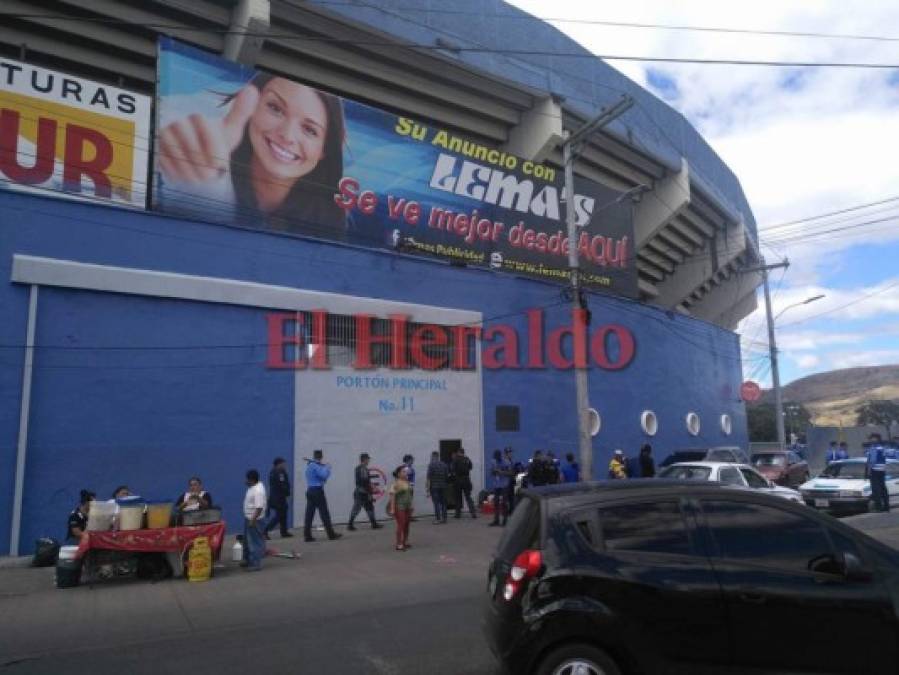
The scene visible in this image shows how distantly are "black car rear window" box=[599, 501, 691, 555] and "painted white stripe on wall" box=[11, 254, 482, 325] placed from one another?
38.1ft

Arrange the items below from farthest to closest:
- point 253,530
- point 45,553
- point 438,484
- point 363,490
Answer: point 438,484 → point 363,490 → point 45,553 → point 253,530

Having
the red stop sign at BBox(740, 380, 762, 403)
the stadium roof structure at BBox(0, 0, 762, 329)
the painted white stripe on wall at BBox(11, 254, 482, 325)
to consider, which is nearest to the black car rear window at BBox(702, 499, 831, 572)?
the stadium roof structure at BBox(0, 0, 762, 329)

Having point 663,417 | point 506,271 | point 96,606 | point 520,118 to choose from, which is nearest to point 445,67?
point 520,118

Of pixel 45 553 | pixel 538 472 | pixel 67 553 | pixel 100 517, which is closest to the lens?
pixel 67 553

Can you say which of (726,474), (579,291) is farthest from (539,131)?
(726,474)

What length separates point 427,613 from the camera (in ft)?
25.6

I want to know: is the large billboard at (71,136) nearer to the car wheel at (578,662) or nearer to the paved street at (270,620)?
the paved street at (270,620)

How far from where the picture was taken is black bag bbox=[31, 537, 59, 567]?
11.6 meters

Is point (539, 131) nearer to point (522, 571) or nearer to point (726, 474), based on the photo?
point (726, 474)

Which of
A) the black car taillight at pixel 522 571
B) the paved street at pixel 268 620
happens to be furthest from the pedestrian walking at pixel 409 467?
the black car taillight at pixel 522 571

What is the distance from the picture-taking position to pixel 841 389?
135250 mm

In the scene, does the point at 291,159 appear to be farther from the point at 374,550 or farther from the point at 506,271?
the point at 374,550

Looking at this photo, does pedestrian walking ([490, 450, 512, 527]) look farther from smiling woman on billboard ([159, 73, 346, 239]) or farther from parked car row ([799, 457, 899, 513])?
parked car row ([799, 457, 899, 513])

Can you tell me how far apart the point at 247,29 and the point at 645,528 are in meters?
15.5
